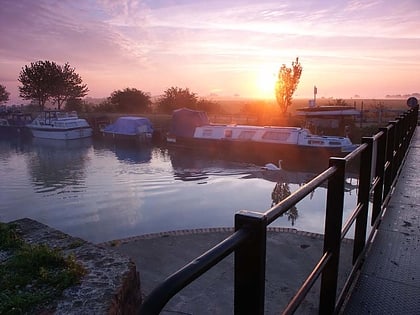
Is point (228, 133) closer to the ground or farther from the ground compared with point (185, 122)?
closer to the ground

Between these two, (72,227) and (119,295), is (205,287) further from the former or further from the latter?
(72,227)

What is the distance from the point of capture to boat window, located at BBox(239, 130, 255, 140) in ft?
85.6

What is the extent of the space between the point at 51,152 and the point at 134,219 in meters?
22.2

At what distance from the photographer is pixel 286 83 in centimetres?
3666

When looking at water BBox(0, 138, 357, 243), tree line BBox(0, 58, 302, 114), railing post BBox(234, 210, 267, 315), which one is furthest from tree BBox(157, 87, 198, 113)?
railing post BBox(234, 210, 267, 315)

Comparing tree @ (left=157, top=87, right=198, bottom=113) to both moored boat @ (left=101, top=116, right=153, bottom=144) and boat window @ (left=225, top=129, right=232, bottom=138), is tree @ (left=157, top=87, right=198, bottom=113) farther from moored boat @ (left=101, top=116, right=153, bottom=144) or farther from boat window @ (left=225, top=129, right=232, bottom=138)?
boat window @ (left=225, top=129, right=232, bottom=138)

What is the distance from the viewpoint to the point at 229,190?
16156mm

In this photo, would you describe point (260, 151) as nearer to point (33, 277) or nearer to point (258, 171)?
point (258, 171)

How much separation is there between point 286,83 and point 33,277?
35748mm

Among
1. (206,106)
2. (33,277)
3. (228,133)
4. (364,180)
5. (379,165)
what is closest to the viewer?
(364,180)

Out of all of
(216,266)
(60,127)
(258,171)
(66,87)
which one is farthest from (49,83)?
(216,266)

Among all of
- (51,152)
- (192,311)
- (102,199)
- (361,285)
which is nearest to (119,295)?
(192,311)

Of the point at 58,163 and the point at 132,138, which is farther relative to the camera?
the point at 132,138

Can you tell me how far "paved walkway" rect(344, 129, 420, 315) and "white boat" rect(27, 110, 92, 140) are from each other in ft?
125
